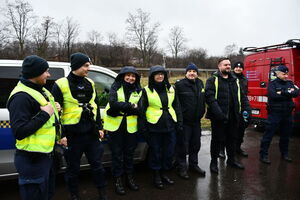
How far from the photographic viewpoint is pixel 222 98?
4.00 metres

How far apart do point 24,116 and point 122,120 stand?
1.53 m

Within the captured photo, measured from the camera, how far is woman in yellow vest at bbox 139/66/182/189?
344cm

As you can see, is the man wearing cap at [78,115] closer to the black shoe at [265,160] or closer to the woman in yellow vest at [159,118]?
the woman in yellow vest at [159,118]

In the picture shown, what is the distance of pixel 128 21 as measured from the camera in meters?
43.7

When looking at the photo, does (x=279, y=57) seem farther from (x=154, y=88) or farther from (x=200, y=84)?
(x=154, y=88)

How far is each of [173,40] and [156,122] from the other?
50.8 metres

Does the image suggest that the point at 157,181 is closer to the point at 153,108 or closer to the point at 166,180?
the point at 166,180

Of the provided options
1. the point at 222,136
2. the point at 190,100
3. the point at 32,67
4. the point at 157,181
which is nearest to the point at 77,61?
the point at 32,67

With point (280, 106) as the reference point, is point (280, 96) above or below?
above

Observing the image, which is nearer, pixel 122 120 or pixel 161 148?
pixel 122 120

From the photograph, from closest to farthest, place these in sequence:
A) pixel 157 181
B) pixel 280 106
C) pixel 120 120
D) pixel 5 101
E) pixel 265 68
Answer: pixel 5 101 → pixel 120 120 → pixel 157 181 → pixel 280 106 → pixel 265 68

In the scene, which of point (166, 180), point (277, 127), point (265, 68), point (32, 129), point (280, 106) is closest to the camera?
point (32, 129)

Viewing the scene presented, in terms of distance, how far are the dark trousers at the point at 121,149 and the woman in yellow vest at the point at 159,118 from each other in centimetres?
24

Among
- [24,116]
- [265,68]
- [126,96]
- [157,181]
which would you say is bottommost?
[157,181]
